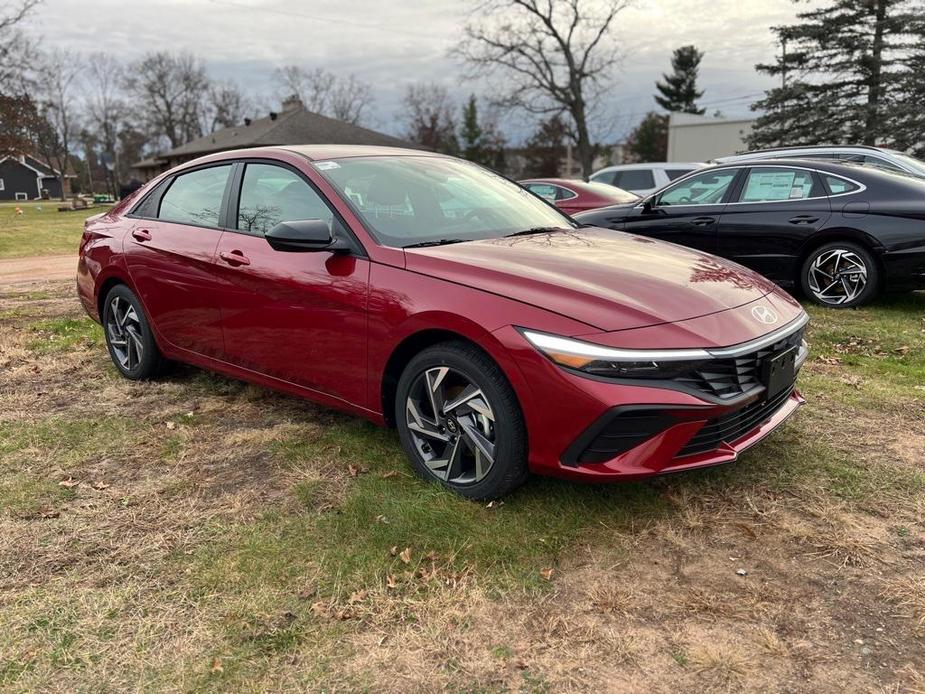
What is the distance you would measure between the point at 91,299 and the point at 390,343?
323cm

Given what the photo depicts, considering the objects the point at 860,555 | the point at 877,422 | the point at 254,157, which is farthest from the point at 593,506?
the point at 254,157

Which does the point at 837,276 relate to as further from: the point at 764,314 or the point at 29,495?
the point at 29,495

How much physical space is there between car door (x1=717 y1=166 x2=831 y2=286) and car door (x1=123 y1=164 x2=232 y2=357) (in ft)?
16.8

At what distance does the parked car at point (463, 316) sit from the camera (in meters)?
2.63

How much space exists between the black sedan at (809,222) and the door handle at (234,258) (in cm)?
505

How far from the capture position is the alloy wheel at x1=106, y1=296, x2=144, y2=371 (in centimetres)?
490

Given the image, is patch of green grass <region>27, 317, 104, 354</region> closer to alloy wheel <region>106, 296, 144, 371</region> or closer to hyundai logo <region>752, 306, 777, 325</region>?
alloy wheel <region>106, 296, 144, 371</region>

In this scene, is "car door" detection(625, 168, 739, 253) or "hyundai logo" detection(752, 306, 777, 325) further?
"car door" detection(625, 168, 739, 253)

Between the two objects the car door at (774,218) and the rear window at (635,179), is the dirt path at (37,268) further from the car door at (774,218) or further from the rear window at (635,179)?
the rear window at (635,179)

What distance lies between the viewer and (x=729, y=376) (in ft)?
8.86

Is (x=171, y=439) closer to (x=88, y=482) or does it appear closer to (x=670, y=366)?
(x=88, y=482)

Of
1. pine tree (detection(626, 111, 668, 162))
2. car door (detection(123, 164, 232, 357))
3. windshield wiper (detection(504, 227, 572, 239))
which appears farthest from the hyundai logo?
pine tree (detection(626, 111, 668, 162))

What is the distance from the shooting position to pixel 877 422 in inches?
Result: 152

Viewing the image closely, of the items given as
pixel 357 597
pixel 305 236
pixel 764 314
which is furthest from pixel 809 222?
pixel 357 597
